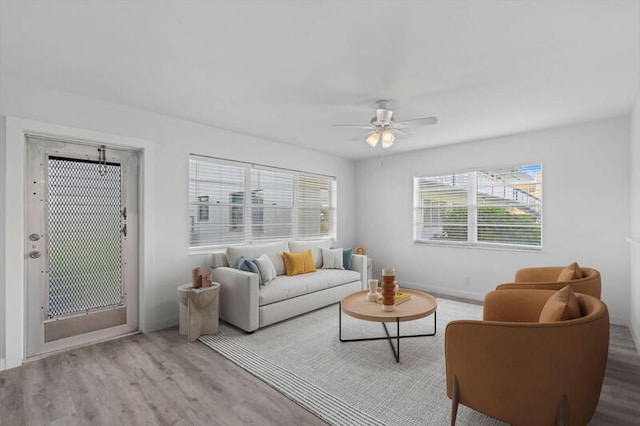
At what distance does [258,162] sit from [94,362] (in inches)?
123

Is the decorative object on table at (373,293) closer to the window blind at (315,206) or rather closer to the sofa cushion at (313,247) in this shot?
the sofa cushion at (313,247)

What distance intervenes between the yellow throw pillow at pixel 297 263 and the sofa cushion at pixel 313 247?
0.19 m

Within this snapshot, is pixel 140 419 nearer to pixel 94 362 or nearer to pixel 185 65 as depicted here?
pixel 94 362

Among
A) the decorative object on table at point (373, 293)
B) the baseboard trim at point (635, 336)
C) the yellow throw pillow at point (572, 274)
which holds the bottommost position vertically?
the baseboard trim at point (635, 336)

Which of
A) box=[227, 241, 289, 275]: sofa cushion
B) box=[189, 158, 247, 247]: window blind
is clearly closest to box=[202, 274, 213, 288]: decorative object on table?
box=[227, 241, 289, 275]: sofa cushion

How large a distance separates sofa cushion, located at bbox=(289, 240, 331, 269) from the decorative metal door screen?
2.29 metres

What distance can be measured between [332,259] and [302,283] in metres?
1.07

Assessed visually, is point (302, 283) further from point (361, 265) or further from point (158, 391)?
point (158, 391)

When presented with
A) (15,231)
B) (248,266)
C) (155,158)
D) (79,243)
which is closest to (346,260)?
(248,266)

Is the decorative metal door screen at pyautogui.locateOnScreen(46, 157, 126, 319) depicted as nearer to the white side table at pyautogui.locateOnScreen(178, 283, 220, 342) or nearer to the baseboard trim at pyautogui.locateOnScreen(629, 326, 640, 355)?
the white side table at pyautogui.locateOnScreen(178, 283, 220, 342)

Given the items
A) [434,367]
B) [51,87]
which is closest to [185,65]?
[51,87]

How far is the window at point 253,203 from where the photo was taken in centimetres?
420

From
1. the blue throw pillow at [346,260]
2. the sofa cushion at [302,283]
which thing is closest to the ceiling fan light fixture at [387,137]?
the sofa cushion at [302,283]

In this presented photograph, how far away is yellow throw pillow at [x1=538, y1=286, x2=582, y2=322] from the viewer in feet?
5.49
